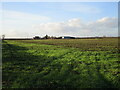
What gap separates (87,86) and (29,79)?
4427 millimetres

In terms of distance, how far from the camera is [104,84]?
10.2 m

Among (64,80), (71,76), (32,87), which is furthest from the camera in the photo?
(71,76)

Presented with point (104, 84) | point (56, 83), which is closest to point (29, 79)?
point (56, 83)

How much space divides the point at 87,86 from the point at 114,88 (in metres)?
1.80

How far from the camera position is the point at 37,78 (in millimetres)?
11312

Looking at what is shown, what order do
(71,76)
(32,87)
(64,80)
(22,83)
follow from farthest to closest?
(71,76) → (64,80) → (22,83) → (32,87)

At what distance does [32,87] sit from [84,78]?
4.38m

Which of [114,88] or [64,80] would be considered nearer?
[114,88]

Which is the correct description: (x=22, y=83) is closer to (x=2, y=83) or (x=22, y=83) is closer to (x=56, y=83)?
(x=2, y=83)

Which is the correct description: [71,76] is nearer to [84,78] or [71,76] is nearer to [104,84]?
[84,78]

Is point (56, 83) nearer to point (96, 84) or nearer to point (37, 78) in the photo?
point (37, 78)

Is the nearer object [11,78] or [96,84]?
[96,84]

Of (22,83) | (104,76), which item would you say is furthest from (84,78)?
(22,83)

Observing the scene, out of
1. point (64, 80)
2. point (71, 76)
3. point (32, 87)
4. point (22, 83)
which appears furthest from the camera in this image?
point (71, 76)
